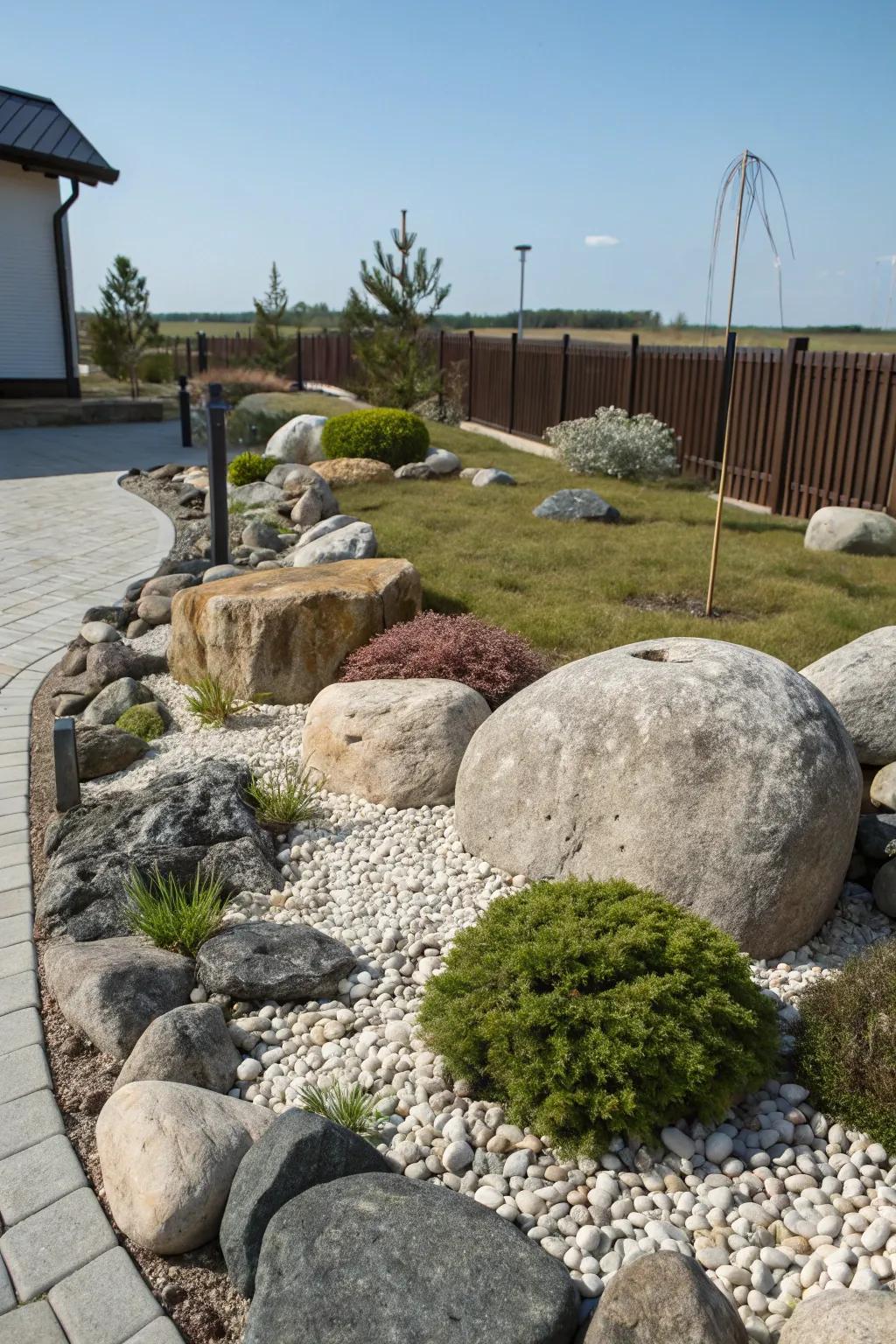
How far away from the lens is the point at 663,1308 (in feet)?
7.67

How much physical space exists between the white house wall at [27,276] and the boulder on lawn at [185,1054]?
22.7m

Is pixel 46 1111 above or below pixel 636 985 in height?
below

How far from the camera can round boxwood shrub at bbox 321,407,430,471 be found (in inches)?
608

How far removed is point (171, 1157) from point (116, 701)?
4309 mm

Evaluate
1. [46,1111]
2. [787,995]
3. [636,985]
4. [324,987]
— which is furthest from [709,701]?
[46,1111]

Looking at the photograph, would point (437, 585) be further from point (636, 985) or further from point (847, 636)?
point (636, 985)

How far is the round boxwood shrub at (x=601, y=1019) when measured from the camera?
3.04 m

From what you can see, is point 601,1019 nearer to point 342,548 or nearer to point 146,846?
point 146,846

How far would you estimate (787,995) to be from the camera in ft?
12.6

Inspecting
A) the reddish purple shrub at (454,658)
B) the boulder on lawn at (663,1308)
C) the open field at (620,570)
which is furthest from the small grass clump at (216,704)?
the boulder on lawn at (663,1308)

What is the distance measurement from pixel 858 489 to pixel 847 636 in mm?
5315

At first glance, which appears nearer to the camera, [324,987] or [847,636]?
[324,987]

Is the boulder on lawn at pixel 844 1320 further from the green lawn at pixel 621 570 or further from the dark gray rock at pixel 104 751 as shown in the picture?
the green lawn at pixel 621 570

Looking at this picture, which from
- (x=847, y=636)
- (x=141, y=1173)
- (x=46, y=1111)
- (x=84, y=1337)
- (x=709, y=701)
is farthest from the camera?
(x=847, y=636)
